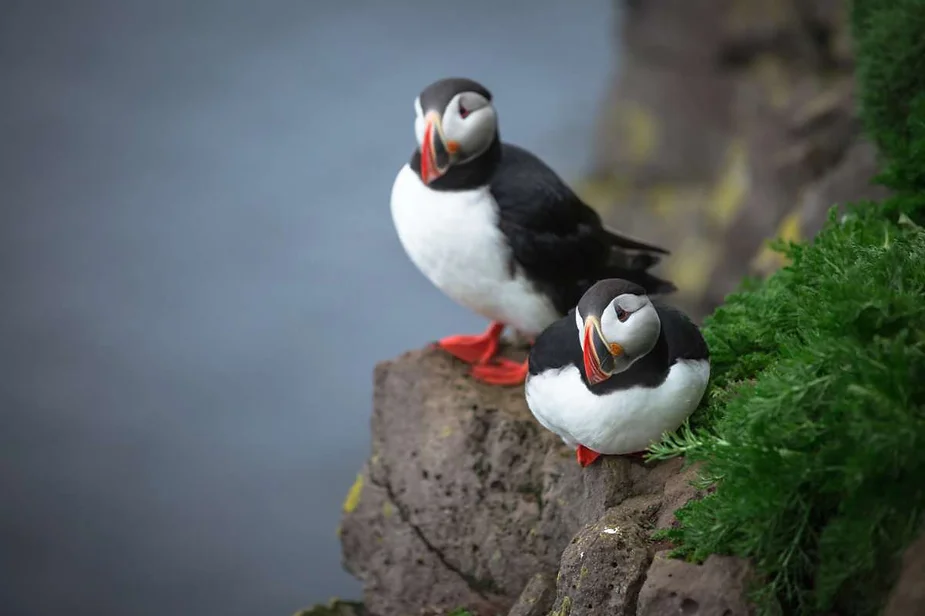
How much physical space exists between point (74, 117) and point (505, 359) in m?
4.90

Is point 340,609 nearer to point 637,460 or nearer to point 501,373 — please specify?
point 501,373

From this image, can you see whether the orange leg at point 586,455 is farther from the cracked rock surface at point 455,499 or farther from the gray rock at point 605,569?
the gray rock at point 605,569

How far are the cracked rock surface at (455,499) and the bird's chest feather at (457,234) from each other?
1.13 feet

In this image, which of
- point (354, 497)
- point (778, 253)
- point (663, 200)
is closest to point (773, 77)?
point (663, 200)

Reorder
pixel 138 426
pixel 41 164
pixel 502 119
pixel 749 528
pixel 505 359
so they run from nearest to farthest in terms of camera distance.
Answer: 1. pixel 749 528
2. pixel 505 359
3. pixel 138 426
4. pixel 41 164
5. pixel 502 119

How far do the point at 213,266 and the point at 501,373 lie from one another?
13.9 ft

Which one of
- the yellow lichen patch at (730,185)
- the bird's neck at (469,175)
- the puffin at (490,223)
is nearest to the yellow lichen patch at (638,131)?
the yellow lichen patch at (730,185)

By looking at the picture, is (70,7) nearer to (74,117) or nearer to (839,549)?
(74,117)

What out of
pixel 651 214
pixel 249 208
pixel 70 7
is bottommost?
pixel 651 214

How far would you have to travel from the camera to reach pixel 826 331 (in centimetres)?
228

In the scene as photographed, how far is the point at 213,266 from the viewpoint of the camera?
744 centimetres

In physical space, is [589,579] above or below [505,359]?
below

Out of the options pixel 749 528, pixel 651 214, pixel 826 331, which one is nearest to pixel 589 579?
pixel 749 528

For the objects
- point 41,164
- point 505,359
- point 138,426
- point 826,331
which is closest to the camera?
point 826,331
